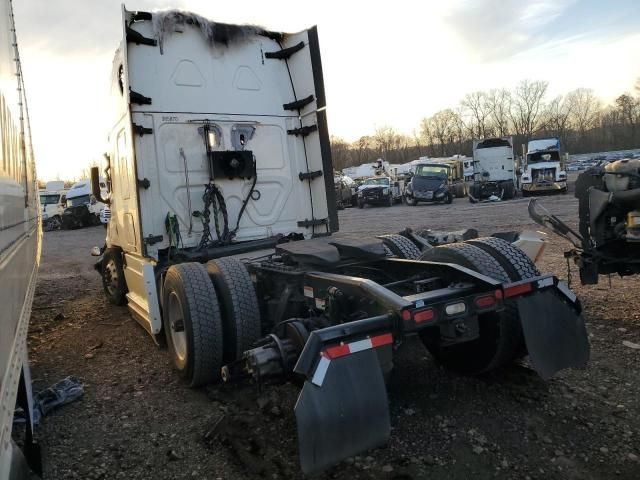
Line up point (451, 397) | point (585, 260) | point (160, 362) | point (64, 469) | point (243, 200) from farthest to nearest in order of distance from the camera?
1. point (243, 200)
2. point (585, 260)
3. point (160, 362)
4. point (451, 397)
5. point (64, 469)

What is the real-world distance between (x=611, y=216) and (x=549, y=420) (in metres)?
→ 2.92

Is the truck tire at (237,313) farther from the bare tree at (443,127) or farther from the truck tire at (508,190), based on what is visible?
the bare tree at (443,127)

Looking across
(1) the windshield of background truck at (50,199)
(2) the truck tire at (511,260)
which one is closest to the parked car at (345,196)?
(1) the windshield of background truck at (50,199)

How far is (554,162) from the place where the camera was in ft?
90.0

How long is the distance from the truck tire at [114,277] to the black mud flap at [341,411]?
5.21 metres

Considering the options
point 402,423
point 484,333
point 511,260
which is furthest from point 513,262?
point 402,423

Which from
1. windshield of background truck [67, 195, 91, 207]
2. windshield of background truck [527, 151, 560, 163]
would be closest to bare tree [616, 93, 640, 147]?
windshield of background truck [527, 151, 560, 163]

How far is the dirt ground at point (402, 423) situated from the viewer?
2.98 m

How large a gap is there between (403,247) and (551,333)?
2099 mm

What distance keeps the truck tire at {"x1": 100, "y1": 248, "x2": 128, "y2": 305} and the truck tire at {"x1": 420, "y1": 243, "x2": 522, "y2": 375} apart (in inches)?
189

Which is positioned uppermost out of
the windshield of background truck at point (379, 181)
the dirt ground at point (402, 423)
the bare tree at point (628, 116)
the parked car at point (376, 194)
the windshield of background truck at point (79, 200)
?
the bare tree at point (628, 116)

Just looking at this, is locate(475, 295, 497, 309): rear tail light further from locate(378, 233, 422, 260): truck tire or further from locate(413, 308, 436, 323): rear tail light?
locate(378, 233, 422, 260): truck tire

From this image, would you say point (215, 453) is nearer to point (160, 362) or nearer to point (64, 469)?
point (64, 469)

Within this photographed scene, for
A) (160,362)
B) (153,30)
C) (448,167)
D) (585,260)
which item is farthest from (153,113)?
(448,167)
